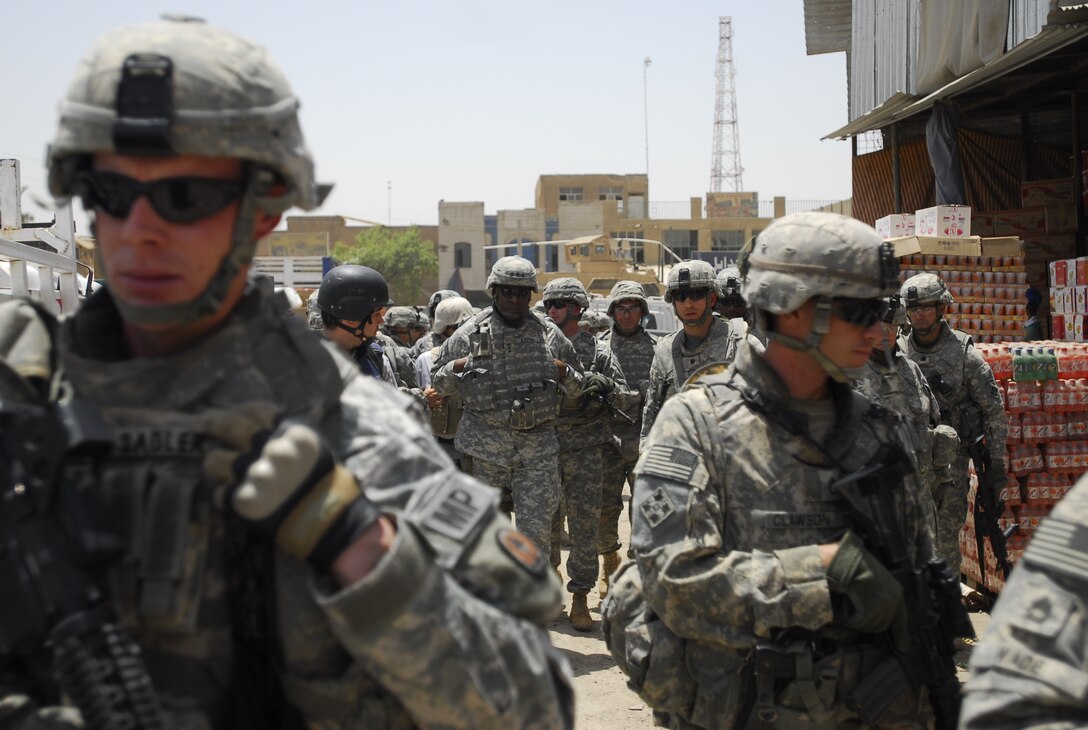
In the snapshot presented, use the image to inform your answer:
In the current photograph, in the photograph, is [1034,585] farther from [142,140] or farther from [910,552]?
[142,140]

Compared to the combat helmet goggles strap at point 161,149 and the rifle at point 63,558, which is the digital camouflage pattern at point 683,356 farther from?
the rifle at point 63,558

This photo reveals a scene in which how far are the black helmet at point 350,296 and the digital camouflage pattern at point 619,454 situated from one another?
9.65 feet

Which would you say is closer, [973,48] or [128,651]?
[128,651]

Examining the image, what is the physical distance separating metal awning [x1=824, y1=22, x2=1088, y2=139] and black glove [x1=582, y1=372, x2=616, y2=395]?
5.05 metres

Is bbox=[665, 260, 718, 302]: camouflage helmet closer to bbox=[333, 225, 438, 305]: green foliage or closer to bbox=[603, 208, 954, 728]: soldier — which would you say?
bbox=[603, 208, 954, 728]: soldier

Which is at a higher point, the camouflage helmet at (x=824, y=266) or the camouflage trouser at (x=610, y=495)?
the camouflage helmet at (x=824, y=266)

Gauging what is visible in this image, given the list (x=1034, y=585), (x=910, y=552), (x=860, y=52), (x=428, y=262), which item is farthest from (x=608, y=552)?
(x=428, y=262)

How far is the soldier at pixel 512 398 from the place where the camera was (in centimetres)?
746

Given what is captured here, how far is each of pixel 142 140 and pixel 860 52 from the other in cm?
1671

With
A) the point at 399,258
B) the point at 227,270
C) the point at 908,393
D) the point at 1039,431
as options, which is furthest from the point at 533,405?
the point at 399,258

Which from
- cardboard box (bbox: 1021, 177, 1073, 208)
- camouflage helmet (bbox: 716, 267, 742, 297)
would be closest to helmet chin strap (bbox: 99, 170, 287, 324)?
camouflage helmet (bbox: 716, 267, 742, 297)

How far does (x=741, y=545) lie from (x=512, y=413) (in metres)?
4.50

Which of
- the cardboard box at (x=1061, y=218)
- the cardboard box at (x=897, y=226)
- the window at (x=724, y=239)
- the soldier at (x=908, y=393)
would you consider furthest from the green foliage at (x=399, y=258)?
the soldier at (x=908, y=393)

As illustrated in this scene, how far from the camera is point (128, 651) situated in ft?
4.63
